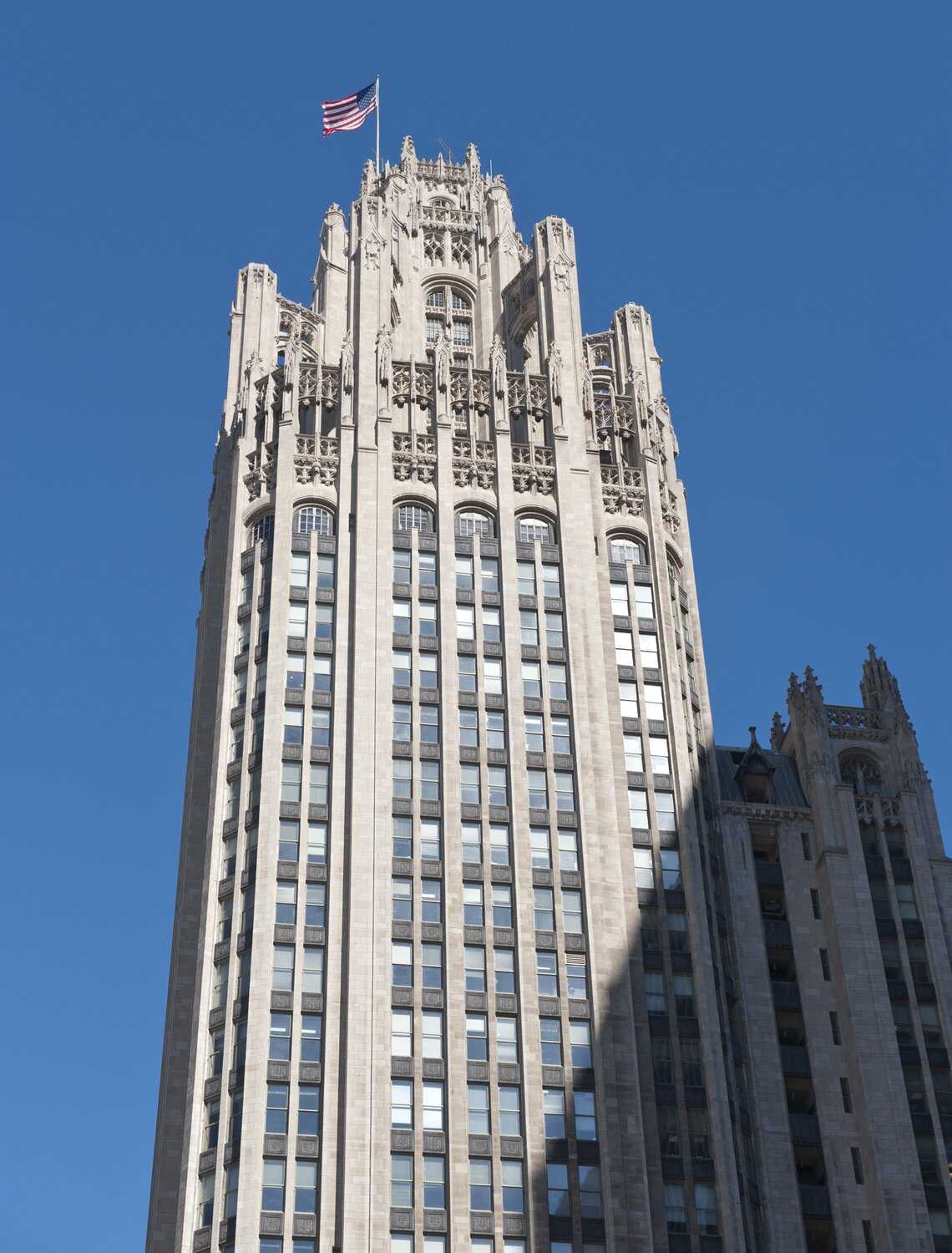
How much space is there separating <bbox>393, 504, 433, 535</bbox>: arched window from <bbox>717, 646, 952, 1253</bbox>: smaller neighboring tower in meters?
24.1

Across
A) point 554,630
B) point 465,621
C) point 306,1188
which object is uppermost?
point 465,621

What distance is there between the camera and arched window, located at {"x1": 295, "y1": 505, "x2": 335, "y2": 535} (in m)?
124

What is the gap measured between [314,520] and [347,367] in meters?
12.6

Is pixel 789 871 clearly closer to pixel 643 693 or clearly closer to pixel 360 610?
pixel 643 693

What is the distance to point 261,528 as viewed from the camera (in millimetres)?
125625

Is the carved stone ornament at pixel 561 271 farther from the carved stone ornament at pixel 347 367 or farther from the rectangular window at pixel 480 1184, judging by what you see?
the rectangular window at pixel 480 1184

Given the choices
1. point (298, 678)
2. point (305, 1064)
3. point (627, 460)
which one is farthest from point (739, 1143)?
point (627, 460)

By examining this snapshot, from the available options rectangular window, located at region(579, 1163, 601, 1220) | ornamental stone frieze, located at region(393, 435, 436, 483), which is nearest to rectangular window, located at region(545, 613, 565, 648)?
ornamental stone frieze, located at region(393, 435, 436, 483)

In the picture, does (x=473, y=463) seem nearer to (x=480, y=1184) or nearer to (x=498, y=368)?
(x=498, y=368)

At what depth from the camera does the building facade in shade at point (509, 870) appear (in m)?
99.9

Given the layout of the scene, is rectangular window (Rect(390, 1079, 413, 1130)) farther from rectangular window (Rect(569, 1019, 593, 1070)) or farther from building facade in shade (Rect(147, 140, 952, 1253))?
rectangular window (Rect(569, 1019, 593, 1070))

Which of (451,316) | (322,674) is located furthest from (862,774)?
(451,316)

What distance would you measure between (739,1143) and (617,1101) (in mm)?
7603

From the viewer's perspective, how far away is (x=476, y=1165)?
9912 cm
